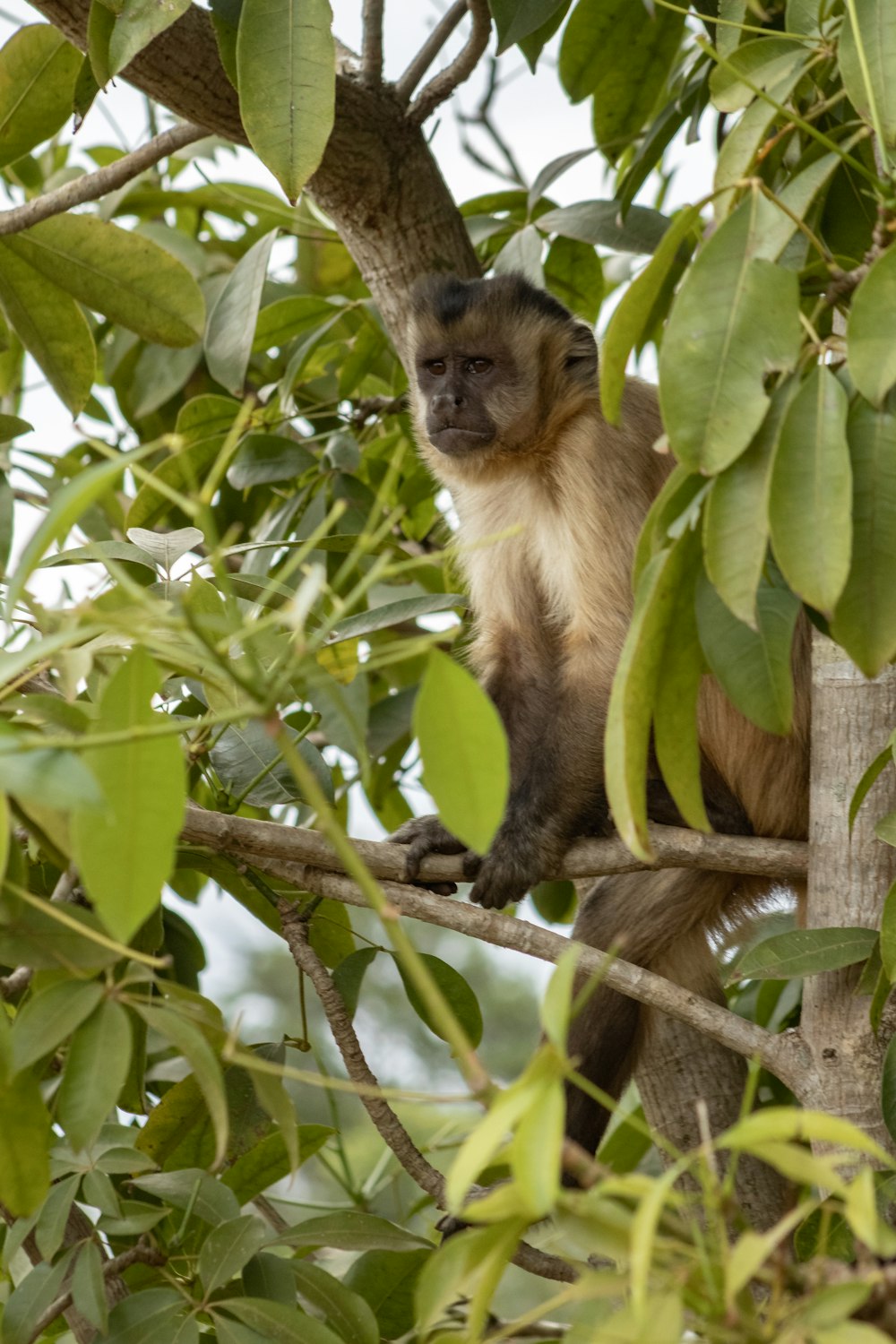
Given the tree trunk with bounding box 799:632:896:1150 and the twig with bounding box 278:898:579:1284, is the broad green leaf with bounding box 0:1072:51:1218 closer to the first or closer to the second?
the twig with bounding box 278:898:579:1284

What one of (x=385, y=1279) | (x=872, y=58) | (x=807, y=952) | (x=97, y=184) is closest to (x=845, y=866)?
(x=807, y=952)

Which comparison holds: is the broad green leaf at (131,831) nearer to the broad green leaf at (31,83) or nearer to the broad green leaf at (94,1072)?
the broad green leaf at (94,1072)

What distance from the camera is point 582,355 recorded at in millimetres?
2998

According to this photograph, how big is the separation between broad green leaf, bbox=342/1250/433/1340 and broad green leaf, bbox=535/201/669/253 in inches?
64.8

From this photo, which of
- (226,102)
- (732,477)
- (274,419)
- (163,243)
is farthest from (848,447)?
(163,243)

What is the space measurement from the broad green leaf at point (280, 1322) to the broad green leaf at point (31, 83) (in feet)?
5.33

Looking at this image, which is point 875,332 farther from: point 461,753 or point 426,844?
point 426,844

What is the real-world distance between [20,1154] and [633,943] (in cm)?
163

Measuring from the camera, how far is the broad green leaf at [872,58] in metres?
1.23

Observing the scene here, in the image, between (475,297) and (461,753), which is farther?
(475,297)

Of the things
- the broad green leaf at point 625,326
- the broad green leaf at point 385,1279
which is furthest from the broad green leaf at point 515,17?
the broad green leaf at point 385,1279

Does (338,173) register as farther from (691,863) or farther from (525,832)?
(691,863)

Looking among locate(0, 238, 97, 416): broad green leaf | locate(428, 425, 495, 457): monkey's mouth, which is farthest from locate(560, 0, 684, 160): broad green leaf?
locate(0, 238, 97, 416): broad green leaf

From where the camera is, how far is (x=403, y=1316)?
1.96 metres
